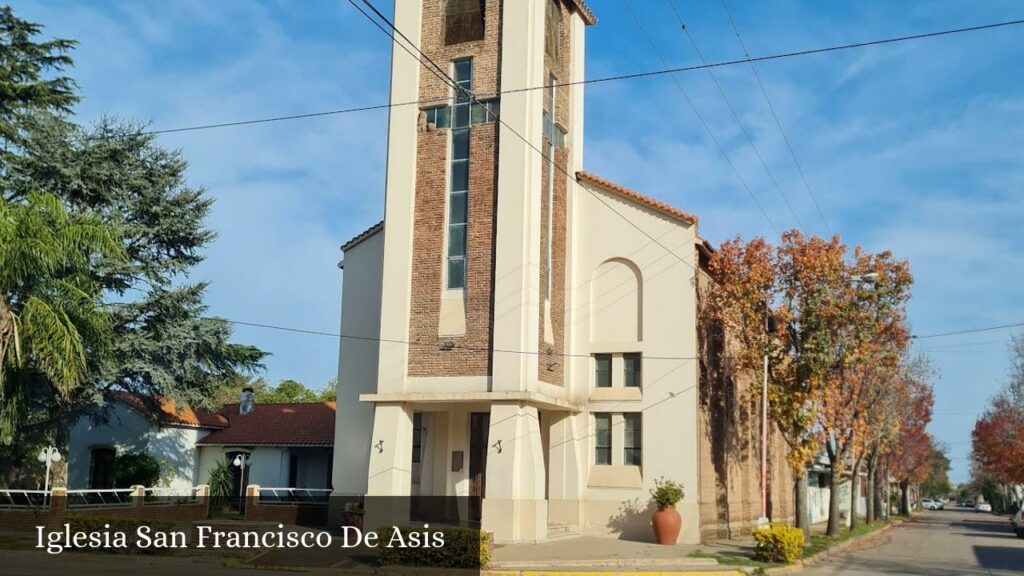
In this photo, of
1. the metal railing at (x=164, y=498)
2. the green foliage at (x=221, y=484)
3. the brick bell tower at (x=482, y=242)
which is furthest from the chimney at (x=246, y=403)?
the brick bell tower at (x=482, y=242)

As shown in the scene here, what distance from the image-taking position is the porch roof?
82.8 ft

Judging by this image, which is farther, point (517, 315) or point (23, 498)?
point (23, 498)

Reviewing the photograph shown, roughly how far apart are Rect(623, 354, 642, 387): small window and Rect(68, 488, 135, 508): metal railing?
16417mm

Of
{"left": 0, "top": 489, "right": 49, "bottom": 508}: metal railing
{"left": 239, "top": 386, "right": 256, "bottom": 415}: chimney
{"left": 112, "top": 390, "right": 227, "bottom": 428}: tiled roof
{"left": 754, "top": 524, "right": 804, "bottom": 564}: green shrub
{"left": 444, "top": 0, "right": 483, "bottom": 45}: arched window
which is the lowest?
{"left": 754, "top": 524, "right": 804, "bottom": 564}: green shrub

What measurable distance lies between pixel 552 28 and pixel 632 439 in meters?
13.6

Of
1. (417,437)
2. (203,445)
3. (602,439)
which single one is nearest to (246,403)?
(203,445)

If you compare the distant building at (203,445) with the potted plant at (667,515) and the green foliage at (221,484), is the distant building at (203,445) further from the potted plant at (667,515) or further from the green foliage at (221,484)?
the potted plant at (667,515)

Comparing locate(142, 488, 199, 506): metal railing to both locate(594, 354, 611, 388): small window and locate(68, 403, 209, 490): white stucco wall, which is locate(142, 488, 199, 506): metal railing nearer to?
locate(68, 403, 209, 490): white stucco wall

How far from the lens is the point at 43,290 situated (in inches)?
939

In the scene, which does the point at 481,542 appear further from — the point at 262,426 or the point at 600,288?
the point at 262,426

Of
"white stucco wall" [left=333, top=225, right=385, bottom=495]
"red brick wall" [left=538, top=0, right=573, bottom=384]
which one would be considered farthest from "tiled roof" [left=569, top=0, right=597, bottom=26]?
"white stucco wall" [left=333, top=225, right=385, bottom=495]

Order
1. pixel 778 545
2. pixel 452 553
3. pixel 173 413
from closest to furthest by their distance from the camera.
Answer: pixel 452 553 → pixel 778 545 → pixel 173 413

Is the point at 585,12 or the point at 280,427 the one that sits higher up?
the point at 585,12

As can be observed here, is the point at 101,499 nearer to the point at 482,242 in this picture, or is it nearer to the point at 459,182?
the point at 482,242
